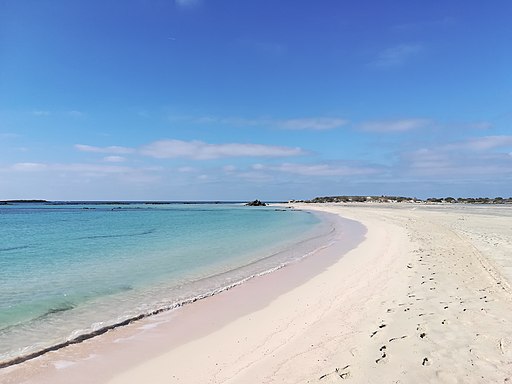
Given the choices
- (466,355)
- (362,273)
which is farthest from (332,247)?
(466,355)

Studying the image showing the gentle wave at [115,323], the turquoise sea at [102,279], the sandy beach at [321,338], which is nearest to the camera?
the sandy beach at [321,338]

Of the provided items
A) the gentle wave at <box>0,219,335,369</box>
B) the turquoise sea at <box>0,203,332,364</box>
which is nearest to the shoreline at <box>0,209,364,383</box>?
the gentle wave at <box>0,219,335,369</box>

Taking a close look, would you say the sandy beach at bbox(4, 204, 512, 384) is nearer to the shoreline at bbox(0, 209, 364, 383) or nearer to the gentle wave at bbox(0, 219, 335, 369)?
the shoreline at bbox(0, 209, 364, 383)

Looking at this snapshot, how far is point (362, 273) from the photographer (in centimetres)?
1163

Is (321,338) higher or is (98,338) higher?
(321,338)

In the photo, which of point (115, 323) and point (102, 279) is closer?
point (115, 323)

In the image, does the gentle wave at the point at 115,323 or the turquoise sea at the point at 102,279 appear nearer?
the gentle wave at the point at 115,323

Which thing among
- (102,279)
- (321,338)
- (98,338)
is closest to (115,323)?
(98,338)

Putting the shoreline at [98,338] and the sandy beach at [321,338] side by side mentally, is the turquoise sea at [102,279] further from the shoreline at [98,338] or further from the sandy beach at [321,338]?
the sandy beach at [321,338]

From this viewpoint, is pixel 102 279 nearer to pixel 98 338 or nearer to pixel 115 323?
pixel 115 323

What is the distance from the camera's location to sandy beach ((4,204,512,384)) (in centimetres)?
474

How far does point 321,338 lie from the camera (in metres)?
6.06

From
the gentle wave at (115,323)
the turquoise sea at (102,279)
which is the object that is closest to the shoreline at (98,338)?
the gentle wave at (115,323)

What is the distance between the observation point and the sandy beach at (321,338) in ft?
15.5
